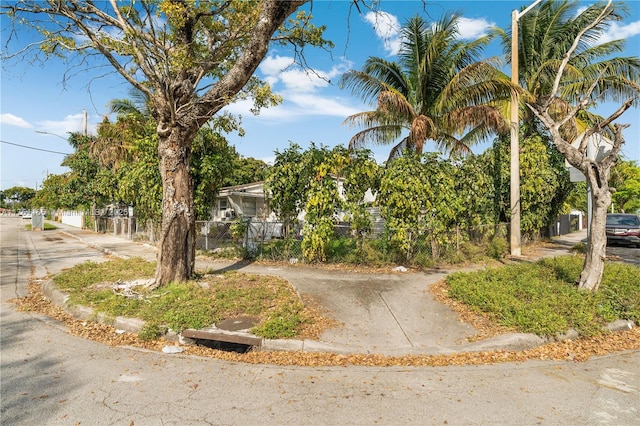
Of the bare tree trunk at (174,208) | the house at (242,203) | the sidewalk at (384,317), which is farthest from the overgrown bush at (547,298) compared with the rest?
the house at (242,203)

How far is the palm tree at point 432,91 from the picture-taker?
11391mm

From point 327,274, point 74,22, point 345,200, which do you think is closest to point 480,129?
point 345,200

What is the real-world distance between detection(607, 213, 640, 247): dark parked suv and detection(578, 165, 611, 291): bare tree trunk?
11.6 m

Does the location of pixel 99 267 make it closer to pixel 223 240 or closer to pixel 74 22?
pixel 223 240

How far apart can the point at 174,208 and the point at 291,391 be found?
4.44 metres

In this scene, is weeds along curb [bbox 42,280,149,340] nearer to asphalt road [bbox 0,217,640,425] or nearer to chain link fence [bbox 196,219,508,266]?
asphalt road [bbox 0,217,640,425]

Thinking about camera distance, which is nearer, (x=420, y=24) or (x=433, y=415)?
(x=433, y=415)

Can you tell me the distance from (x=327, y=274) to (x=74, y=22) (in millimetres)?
7080

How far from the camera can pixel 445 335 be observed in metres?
5.04

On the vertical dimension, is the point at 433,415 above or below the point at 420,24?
below

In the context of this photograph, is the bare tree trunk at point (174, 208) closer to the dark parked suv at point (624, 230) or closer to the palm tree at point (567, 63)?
the palm tree at point (567, 63)

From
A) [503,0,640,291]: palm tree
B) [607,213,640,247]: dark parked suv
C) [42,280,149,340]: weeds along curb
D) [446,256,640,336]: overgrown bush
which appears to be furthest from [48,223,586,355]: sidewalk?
[607,213,640,247]: dark parked suv

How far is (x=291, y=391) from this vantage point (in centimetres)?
356

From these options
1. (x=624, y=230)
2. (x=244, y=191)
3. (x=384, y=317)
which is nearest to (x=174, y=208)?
(x=384, y=317)
